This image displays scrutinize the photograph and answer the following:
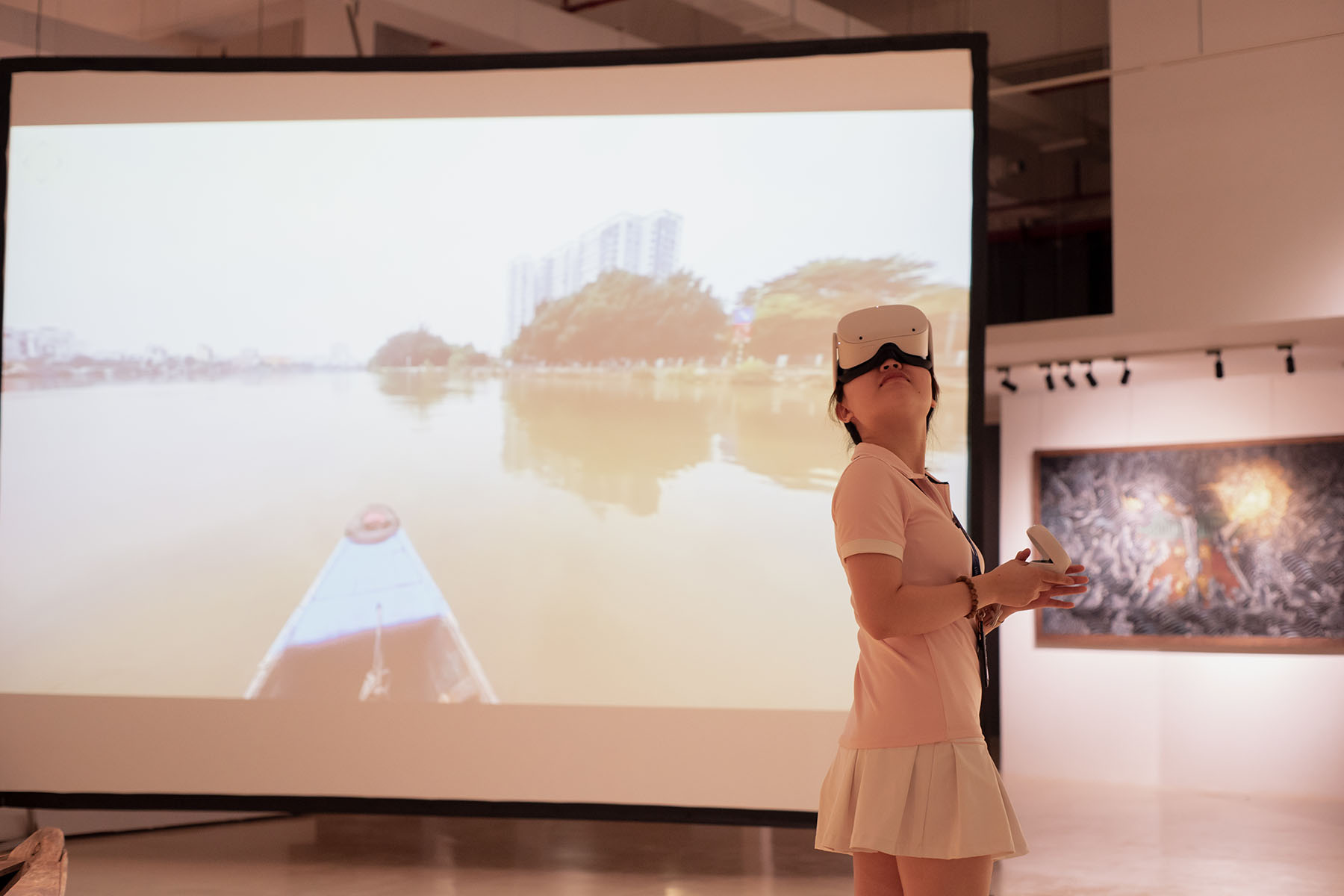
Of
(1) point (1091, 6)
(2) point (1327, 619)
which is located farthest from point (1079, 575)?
(1) point (1091, 6)

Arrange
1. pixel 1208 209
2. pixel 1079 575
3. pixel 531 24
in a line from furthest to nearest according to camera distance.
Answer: pixel 531 24 → pixel 1208 209 → pixel 1079 575

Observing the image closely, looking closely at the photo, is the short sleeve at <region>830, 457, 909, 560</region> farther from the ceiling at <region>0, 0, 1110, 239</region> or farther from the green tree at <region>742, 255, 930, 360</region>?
the ceiling at <region>0, 0, 1110, 239</region>

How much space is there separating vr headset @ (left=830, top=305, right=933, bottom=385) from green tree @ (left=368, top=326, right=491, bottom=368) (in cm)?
321

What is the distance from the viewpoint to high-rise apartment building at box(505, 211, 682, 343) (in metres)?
4.28

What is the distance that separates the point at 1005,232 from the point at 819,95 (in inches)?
177

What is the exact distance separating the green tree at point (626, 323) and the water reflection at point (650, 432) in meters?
0.10

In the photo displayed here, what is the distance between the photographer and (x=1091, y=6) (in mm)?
6988

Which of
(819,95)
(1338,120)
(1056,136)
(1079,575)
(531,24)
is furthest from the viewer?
(1056,136)

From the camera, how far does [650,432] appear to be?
4.25 metres

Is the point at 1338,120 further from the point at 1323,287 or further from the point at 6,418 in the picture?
the point at 6,418

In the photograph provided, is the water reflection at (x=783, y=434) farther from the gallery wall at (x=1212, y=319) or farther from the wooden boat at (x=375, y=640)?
the gallery wall at (x=1212, y=319)

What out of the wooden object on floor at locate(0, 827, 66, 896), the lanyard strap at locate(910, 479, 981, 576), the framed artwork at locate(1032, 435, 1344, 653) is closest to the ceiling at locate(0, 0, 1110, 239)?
the framed artwork at locate(1032, 435, 1344, 653)

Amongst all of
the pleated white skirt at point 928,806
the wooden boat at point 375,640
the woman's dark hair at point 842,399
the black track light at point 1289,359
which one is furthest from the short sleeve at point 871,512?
the black track light at point 1289,359

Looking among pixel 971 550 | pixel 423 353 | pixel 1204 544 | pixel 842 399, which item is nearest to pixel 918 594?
pixel 971 550
